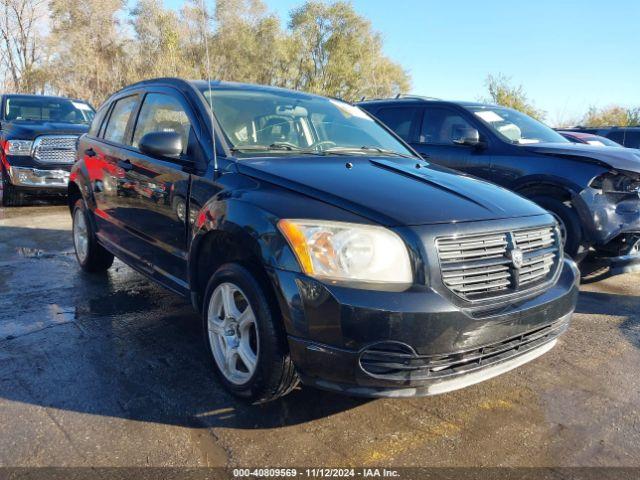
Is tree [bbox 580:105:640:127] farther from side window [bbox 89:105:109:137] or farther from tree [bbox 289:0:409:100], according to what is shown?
side window [bbox 89:105:109:137]

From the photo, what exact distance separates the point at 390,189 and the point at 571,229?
2.93m

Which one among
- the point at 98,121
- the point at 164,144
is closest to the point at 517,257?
the point at 164,144

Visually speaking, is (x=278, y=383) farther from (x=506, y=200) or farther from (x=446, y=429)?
(x=506, y=200)

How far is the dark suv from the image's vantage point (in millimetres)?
2227

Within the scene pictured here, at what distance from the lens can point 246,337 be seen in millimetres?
2736

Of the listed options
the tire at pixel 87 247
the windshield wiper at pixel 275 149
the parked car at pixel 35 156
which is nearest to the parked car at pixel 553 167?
the windshield wiper at pixel 275 149

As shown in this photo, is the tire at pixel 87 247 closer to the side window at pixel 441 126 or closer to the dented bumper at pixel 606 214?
the side window at pixel 441 126

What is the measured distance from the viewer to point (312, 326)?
2.25 meters

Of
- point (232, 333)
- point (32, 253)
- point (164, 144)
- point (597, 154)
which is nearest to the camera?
point (232, 333)

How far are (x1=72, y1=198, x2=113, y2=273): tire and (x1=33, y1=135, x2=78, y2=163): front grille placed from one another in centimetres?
405

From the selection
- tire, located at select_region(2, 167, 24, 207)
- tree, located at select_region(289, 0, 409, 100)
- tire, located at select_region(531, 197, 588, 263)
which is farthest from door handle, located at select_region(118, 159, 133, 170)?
tree, located at select_region(289, 0, 409, 100)

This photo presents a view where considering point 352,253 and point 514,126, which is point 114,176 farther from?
point 514,126

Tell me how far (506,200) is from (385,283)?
3.44 feet

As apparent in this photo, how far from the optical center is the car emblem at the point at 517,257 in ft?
8.29
